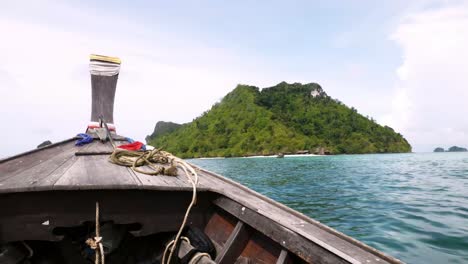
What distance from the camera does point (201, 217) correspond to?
9.69 feet

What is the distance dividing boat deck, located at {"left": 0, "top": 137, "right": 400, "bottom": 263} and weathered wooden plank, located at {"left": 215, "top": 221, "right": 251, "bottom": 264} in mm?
100

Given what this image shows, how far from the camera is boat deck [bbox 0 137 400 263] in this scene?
1.92 meters

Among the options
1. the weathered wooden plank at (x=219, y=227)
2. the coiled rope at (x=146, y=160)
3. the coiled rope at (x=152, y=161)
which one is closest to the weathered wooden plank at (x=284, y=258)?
the weathered wooden plank at (x=219, y=227)

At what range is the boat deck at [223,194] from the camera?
1922 mm

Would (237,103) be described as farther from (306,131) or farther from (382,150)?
(382,150)

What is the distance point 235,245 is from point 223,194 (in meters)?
0.46

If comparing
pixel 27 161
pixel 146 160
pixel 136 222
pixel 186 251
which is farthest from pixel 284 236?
pixel 27 161

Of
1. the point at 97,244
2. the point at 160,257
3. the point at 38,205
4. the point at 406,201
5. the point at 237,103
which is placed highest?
the point at 237,103

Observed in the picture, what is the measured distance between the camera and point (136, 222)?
2.65m

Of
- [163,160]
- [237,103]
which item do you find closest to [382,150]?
[237,103]

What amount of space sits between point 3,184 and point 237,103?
123 meters

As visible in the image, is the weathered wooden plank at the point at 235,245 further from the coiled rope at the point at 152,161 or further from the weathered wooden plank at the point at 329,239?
the coiled rope at the point at 152,161

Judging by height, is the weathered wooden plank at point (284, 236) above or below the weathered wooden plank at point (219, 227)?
above

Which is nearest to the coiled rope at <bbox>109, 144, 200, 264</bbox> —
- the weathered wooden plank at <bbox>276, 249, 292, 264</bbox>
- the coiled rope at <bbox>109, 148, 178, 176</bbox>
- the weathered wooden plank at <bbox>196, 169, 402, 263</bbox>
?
the coiled rope at <bbox>109, 148, 178, 176</bbox>
